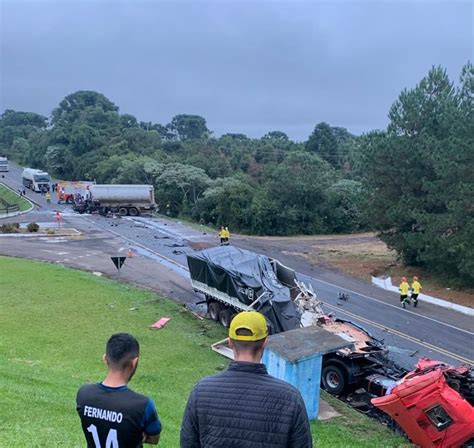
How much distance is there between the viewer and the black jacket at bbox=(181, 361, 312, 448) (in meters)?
3.41

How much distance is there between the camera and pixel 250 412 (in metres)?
3.43

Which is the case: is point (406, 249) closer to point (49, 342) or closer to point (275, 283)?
point (275, 283)

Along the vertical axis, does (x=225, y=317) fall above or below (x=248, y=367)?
below

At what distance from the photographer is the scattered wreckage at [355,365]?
924 cm

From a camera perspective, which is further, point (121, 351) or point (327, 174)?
point (327, 174)

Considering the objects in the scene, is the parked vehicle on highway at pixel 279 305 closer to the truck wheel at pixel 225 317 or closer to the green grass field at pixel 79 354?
the truck wheel at pixel 225 317

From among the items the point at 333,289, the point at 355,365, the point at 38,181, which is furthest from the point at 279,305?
the point at 38,181

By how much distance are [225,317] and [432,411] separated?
31.9ft

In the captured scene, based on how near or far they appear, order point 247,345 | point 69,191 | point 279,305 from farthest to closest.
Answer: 1. point 69,191
2. point 279,305
3. point 247,345

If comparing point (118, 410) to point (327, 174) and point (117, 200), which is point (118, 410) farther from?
point (327, 174)

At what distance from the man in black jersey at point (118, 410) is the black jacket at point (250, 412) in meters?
0.49

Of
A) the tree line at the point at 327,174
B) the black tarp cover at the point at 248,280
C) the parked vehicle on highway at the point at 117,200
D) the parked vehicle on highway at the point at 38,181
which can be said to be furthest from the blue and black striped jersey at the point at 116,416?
the parked vehicle on highway at the point at 38,181

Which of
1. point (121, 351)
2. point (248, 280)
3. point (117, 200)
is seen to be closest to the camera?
point (121, 351)

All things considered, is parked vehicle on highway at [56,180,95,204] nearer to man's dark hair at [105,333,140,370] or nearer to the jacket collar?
man's dark hair at [105,333,140,370]
